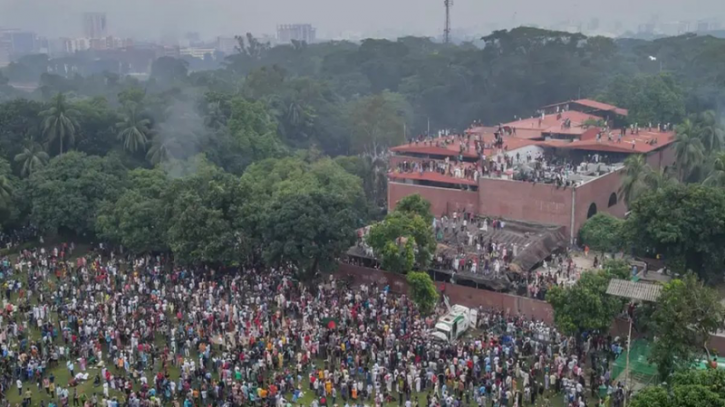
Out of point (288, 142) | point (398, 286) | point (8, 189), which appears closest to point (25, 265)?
point (8, 189)

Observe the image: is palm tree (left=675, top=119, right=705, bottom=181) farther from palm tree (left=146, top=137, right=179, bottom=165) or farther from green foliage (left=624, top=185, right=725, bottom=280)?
palm tree (left=146, top=137, right=179, bottom=165)

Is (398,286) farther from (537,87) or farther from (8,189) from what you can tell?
(537,87)

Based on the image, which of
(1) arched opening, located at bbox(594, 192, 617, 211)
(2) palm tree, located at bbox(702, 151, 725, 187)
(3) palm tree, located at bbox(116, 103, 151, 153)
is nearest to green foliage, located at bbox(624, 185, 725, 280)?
(2) palm tree, located at bbox(702, 151, 725, 187)

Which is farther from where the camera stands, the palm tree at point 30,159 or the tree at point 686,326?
the palm tree at point 30,159

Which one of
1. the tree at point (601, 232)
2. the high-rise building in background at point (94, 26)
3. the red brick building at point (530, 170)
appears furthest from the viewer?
the high-rise building in background at point (94, 26)

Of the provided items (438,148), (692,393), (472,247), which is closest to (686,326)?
(692,393)

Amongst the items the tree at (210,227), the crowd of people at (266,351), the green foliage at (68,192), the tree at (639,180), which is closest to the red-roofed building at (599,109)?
the tree at (639,180)

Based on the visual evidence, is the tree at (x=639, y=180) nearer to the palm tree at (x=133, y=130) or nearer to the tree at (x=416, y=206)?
the tree at (x=416, y=206)
